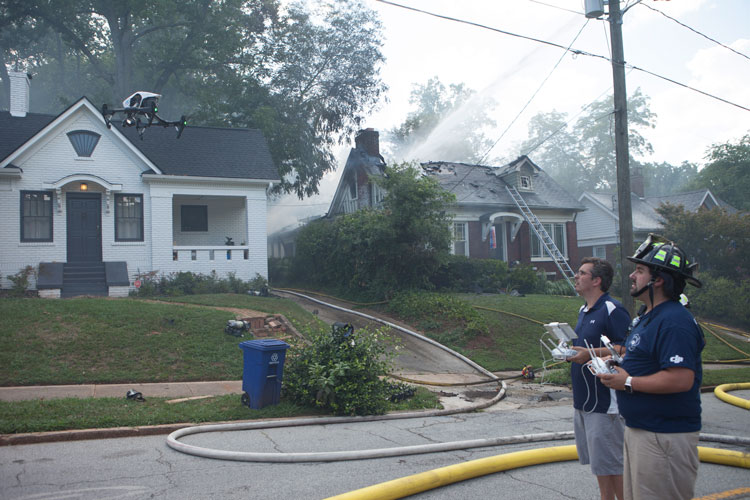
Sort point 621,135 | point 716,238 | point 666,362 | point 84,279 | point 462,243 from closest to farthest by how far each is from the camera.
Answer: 1. point 666,362
2. point 621,135
3. point 84,279
4. point 716,238
5. point 462,243

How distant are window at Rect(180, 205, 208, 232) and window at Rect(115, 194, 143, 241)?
2821 mm

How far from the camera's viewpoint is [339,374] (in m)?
7.93

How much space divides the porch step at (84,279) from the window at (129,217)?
4.61 ft

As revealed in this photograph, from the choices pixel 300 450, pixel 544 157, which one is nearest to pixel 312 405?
pixel 300 450

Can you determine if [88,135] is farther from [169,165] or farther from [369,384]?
→ [369,384]

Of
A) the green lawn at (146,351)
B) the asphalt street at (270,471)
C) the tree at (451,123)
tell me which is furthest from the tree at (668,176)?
the asphalt street at (270,471)

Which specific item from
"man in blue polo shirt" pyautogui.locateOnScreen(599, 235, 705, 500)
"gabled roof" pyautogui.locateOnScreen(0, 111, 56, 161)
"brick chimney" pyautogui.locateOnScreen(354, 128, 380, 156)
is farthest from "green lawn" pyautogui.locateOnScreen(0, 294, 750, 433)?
"brick chimney" pyautogui.locateOnScreen(354, 128, 380, 156)

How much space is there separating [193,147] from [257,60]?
1372cm

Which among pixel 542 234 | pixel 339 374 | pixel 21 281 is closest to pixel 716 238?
pixel 542 234

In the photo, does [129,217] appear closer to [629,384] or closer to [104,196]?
[104,196]

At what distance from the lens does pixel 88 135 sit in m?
19.8

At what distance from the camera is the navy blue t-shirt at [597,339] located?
411 centimetres

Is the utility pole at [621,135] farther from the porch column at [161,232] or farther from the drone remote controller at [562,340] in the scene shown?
the porch column at [161,232]

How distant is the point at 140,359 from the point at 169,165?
38.8 ft
